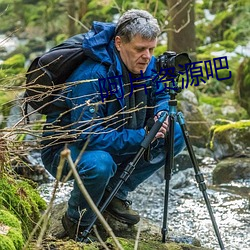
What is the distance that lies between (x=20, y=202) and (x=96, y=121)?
605mm

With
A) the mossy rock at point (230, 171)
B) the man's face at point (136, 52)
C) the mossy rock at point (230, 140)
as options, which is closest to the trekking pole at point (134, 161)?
the man's face at point (136, 52)

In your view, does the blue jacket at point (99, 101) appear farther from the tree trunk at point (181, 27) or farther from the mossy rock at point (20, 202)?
the tree trunk at point (181, 27)

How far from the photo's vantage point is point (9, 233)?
8.10 ft

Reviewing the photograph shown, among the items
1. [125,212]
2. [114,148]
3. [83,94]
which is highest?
[83,94]

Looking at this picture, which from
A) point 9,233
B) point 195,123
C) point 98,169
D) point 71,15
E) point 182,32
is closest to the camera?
point 9,233

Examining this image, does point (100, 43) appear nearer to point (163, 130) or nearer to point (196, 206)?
point (163, 130)

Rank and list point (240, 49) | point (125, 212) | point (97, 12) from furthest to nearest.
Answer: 1. point (97, 12)
2. point (240, 49)
3. point (125, 212)

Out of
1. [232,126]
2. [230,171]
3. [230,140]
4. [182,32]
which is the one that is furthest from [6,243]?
[182,32]

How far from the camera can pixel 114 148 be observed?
3387 millimetres

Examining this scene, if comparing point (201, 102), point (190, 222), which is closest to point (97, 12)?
point (201, 102)

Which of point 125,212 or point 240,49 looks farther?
point 240,49

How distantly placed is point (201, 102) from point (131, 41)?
6.44 m

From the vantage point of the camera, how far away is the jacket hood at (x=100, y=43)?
11.2 ft

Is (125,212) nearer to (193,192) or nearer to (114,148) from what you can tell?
(114,148)
